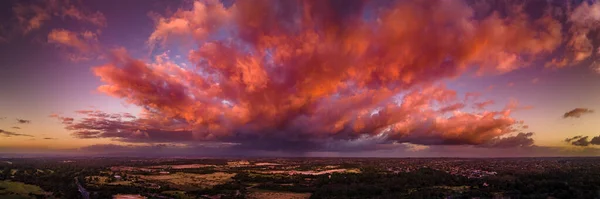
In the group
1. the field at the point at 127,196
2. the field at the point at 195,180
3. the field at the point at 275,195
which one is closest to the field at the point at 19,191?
the field at the point at 127,196

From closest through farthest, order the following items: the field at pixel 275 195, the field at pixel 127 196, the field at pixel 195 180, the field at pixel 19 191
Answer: the field at pixel 19 191 < the field at pixel 275 195 < the field at pixel 127 196 < the field at pixel 195 180

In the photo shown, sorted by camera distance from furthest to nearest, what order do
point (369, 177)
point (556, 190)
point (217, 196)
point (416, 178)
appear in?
point (369, 177)
point (416, 178)
point (217, 196)
point (556, 190)

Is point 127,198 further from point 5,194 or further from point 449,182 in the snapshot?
point 449,182

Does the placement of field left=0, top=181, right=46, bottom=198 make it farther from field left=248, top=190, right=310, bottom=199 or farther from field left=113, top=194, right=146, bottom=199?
field left=248, top=190, right=310, bottom=199

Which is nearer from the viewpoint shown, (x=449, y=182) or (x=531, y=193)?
(x=531, y=193)

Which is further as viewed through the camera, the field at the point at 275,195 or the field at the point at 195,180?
the field at the point at 195,180

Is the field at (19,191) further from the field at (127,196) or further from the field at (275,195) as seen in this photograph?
the field at (275,195)

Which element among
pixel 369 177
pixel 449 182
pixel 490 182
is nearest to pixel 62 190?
pixel 369 177

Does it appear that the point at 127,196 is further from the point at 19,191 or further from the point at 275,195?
the point at 275,195

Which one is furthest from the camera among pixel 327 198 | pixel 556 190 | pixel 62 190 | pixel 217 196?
pixel 62 190

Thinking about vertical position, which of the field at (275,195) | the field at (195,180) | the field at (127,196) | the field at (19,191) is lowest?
the field at (275,195)

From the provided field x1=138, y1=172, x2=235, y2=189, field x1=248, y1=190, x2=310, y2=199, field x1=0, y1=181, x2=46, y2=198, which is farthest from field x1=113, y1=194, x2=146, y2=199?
field x1=248, y1=190, x2=310, y2=199
